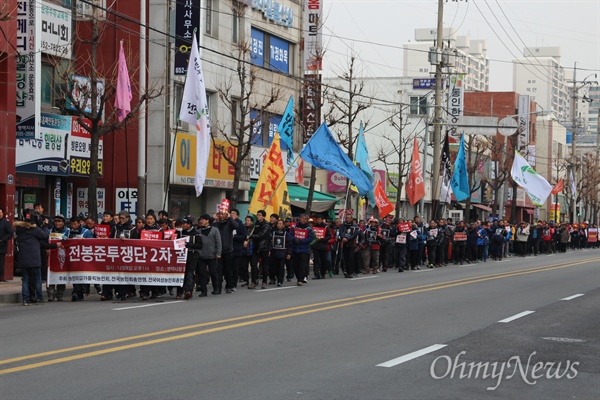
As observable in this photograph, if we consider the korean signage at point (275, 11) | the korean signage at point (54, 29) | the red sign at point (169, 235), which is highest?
the korean signage at point (275, 11)

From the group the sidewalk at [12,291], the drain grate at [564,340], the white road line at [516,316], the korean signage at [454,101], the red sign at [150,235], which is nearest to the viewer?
the drain grate at [564,340]

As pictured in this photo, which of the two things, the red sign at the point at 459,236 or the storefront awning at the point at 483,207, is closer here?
the red sign at the point at 459,236

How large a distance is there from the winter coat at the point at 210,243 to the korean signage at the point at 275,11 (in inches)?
786

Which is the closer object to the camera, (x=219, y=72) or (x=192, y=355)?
(x=192, y=355)

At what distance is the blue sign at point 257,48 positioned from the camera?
38719mm

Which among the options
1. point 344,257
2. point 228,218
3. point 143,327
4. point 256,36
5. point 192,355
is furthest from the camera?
point 256,36

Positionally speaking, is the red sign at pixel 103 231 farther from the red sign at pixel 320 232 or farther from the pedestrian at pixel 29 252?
the red sign at pixel 320 232

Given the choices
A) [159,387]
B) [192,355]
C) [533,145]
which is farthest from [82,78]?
[533,145]

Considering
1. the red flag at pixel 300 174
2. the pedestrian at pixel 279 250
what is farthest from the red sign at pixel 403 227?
the red flag at pixel 300 174

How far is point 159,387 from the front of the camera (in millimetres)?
8961

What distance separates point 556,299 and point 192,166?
17185mm

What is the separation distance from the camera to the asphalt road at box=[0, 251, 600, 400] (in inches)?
359

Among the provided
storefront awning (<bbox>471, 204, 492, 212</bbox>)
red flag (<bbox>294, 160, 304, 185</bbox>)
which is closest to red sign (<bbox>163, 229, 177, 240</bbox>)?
red flag (<bbox>294, 160, 304, 185</bbox>)

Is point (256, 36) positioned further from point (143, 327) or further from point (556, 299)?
point (143, 327)
